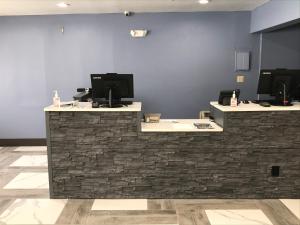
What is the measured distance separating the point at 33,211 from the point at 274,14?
3.98m

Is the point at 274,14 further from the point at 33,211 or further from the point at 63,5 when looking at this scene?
the point at 33,211

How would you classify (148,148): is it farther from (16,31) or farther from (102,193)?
(16,31)

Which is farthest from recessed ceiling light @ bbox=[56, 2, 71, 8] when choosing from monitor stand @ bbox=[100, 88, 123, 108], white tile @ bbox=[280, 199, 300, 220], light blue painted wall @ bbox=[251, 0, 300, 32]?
white tile @ bbox=[280, 199, 300, 220]

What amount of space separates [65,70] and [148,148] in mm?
2903

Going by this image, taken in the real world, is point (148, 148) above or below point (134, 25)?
below

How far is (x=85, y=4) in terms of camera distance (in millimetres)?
4688

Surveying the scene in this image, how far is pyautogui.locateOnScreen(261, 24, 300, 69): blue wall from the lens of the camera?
210 inches

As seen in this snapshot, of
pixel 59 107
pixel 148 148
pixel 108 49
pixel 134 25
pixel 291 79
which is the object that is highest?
pixel 134 25

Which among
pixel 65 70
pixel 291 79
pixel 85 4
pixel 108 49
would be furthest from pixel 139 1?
pixel 291 79

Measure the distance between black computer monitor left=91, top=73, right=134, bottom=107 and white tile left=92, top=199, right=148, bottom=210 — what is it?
1143mm

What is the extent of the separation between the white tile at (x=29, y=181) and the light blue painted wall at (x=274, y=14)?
376 cm

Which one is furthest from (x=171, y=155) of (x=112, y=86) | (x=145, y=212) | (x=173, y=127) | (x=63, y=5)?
(x=63, y=5)

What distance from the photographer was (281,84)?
3.71 meters

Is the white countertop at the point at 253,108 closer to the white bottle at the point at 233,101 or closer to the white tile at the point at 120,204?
the white bottle at the point at 233,101
